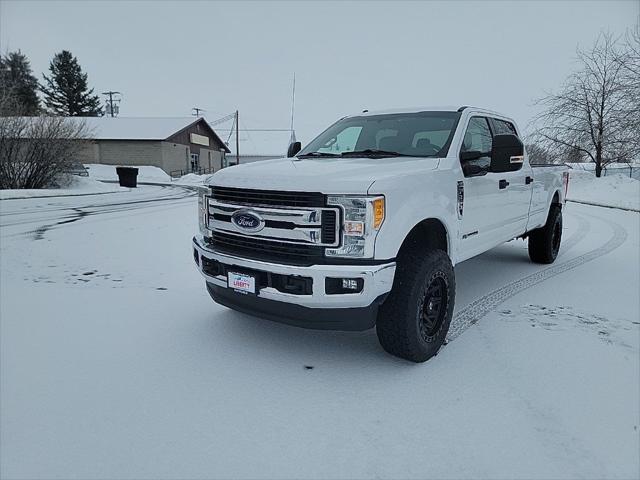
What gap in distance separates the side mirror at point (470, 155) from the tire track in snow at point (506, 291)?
4.64ft

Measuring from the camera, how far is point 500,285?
204 inches

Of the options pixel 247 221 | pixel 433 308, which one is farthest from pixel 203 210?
pixel 433 308

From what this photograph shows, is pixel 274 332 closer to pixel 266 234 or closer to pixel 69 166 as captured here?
pixel 266 234

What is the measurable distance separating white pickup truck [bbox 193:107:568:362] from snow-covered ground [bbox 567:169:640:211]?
47.0ft

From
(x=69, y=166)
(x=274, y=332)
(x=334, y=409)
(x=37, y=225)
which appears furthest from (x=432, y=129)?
(x=69, y=166)

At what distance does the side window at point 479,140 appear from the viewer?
159 inches

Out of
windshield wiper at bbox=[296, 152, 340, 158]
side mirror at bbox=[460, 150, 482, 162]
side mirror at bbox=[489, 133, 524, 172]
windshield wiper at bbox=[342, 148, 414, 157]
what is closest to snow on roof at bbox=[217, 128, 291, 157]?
windshield wiper at bbox=[296, 152, 340, 158]

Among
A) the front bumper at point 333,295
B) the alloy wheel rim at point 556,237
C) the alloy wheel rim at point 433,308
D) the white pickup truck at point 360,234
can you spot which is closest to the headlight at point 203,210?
the white pickup truck at point 360,234

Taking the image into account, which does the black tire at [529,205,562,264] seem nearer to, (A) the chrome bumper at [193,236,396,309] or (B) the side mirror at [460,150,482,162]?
(B) the side mirror at [460,150,482,162]

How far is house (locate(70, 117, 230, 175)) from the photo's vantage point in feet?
129

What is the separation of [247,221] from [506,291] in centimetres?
318

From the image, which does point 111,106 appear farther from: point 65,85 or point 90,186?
point 90,186

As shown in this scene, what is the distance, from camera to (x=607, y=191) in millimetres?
19000

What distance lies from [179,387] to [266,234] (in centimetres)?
111
